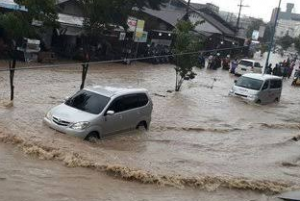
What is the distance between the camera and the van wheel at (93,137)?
13.4 metres

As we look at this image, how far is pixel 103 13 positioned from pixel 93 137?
1710cm

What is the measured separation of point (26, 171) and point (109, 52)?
92.9 ft

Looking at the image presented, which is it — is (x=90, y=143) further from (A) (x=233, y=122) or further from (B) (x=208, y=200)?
(A) (x=233, y=122)

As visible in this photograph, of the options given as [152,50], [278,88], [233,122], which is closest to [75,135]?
[233,122]

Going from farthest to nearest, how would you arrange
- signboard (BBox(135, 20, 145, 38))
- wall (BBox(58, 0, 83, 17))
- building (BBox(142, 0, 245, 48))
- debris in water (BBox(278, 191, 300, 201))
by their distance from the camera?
building (BBox(142, 0, 245, 48)), signboard (BBox(135, 20, 145, 38)), wall (BBox(58, 0, 83, 17)), debris in water (BBox(278, 191, 300, 201))

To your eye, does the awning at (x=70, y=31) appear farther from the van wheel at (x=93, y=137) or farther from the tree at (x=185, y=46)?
the van wheel at (x=93, y=137)

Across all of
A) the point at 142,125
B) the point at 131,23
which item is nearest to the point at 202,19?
the point at 131,23

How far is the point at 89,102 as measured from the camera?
14.1 metres

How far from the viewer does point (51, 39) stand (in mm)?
34531

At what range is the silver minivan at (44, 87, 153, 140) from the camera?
1325 centimetres

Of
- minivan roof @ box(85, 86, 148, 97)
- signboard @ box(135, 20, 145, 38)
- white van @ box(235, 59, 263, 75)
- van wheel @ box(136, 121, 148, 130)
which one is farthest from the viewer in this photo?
white van @ box(235, 59, 263, 75)

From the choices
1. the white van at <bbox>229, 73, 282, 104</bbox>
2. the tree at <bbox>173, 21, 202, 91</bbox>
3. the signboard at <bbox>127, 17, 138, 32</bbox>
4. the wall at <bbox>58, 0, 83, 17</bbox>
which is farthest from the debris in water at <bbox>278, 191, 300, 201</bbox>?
the signboard at <bbox>127, 17, 138, 32</bbox>

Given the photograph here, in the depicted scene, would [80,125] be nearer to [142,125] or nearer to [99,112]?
[99,112]

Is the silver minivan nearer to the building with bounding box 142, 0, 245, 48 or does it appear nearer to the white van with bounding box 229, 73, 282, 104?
the white van with bounding box 229, 73, 282, 104
